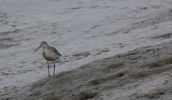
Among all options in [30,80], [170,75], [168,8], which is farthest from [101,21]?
[170,75]

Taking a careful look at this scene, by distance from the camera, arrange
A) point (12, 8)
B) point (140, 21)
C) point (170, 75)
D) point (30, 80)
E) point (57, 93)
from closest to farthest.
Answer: point (170, 75)
point (57, 93)
point (30, 80)
point (140, 21)
point (12, 8)

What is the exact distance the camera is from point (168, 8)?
26.2 metres

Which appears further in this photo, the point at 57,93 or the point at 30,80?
the point at 30,80

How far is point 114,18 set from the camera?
26156 mm

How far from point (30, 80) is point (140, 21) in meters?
9.00

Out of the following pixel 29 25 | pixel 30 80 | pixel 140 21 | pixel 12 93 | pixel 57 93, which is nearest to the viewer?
pixel 57 93

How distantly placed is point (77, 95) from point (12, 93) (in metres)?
3.33

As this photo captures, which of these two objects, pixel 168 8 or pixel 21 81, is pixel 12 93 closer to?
pixel 21 81

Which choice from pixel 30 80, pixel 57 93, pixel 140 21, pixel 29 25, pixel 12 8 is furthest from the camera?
pixel 12 8

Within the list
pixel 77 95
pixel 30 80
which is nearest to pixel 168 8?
pixel 30 80

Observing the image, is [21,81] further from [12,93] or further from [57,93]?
[57,93]

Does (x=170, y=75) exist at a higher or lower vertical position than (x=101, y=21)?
higher

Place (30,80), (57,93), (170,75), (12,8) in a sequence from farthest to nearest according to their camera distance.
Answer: (12,8)
(30,80)
(57,93)
(170,75)

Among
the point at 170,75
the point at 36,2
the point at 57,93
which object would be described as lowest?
the point at 36,2
